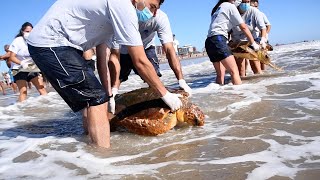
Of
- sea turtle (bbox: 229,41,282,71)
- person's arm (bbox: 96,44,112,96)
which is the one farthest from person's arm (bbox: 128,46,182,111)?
sea turtle (bbox: 229,41,282,71)

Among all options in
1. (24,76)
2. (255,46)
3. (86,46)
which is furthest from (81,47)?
(255,46)

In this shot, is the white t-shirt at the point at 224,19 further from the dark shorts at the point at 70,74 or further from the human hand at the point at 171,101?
the dark shorts at the point at 70,74

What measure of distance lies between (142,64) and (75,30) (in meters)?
0.67

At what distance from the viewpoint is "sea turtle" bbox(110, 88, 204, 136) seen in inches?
124

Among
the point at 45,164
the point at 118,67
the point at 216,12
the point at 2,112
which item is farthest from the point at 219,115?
the point at 2,112

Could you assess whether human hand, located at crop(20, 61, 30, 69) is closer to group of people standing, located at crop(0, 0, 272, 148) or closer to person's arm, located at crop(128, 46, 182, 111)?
group of people standing, located at crop(0, 0, 272, 148)

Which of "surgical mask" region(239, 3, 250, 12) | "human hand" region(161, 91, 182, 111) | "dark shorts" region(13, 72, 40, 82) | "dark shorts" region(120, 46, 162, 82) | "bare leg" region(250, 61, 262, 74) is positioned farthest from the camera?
"bare leg" region(250, 61, 262, 74)

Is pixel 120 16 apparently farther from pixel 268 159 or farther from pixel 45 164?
pixel 268 159

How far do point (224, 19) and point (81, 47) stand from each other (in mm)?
3500

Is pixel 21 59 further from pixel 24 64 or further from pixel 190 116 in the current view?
pixel 190 116

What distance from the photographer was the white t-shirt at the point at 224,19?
18.5 ft

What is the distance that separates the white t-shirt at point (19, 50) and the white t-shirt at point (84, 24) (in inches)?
160

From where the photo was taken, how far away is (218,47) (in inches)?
225

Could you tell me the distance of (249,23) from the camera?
7.36 meters
